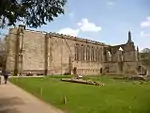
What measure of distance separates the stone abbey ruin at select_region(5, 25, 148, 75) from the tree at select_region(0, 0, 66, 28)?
42052mm

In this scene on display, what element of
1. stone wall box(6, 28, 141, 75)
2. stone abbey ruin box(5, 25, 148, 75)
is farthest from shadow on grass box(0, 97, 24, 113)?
stone wall box(6, 28, 141, 75)

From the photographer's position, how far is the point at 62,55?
78.7 meters

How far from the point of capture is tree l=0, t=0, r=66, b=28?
13.7 meters

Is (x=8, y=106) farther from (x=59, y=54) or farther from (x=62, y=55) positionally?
(x=62, y=55)

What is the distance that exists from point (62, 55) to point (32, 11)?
211ft

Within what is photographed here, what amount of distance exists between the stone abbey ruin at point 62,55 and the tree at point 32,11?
138 feet

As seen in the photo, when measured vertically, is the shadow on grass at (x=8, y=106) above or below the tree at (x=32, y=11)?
below

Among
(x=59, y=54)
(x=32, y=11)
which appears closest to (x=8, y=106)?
(x=32, y=11)

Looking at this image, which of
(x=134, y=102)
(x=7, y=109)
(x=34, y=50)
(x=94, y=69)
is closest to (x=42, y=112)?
(x=7, y=109)

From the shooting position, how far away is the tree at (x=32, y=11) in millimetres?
13684

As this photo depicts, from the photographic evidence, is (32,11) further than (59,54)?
No

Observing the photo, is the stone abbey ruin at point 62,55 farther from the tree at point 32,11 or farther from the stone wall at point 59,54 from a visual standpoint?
the tree at point 32,11

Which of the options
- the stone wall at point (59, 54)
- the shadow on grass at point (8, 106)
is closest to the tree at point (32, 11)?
the shadow on grass at point (8, 106)

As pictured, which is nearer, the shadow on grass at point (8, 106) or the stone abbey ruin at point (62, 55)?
the shadow on grass at point (8, 106)
